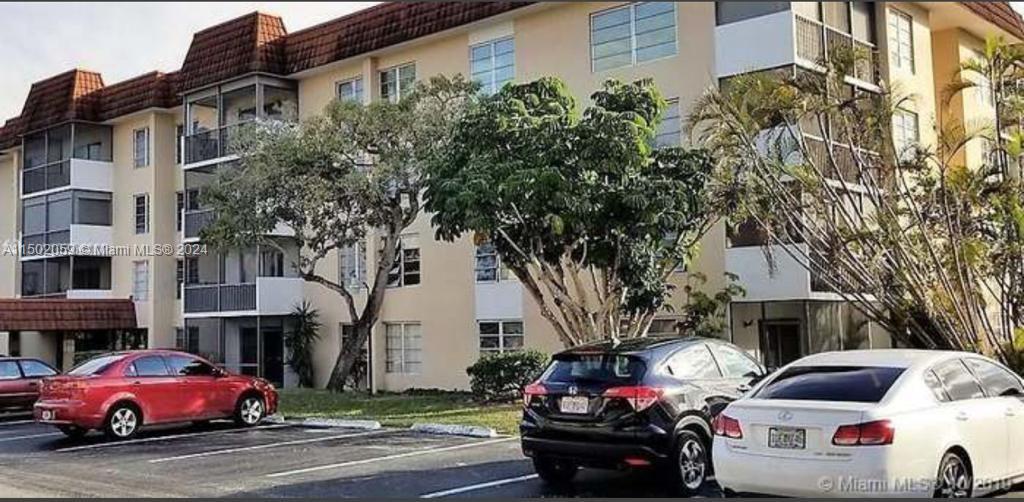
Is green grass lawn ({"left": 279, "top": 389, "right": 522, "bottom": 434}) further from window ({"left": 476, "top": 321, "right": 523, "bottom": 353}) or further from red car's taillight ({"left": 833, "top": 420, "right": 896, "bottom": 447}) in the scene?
red car's taillight ({"left": 833, "top": 420, "right": 896, "bottom": 447})

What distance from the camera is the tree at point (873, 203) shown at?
51.4 ft

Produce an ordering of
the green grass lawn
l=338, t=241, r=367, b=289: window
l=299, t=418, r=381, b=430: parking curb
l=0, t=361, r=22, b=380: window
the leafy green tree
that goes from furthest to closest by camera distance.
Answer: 1. the leafy green tree
2. l=338, t=241, r=367, b=289: window
3. l=0, t=361, r=22, b=380: window
4. the green grass lawn
5. l=299, t=418, r=381, b=430: parking curb

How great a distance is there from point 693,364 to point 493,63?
15.2m

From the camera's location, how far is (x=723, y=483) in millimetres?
8383

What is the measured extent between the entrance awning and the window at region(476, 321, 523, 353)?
1459 centimetres

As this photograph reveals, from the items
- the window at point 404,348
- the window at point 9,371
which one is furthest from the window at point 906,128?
the window at point 9,371

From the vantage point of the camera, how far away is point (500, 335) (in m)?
23.6

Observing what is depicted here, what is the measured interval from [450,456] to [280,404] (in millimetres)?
9119

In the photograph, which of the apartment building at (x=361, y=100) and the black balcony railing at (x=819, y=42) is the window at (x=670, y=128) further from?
the black balcony railing at (x=819, y=42)

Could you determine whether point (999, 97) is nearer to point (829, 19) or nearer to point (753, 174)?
point (753, 174)

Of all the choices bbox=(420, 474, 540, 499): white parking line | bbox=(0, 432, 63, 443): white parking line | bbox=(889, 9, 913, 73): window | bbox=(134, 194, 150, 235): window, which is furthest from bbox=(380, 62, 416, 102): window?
bbox=(420, 474, 540, 499): white parking line

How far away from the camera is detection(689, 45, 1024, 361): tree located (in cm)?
1566

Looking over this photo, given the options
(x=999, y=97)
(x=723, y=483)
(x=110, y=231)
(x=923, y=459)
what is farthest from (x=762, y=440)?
(x=110, y=231)

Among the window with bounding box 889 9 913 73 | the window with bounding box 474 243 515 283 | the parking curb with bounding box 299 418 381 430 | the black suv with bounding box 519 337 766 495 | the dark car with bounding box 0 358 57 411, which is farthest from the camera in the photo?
the window with bounding box 474 243 515 283
